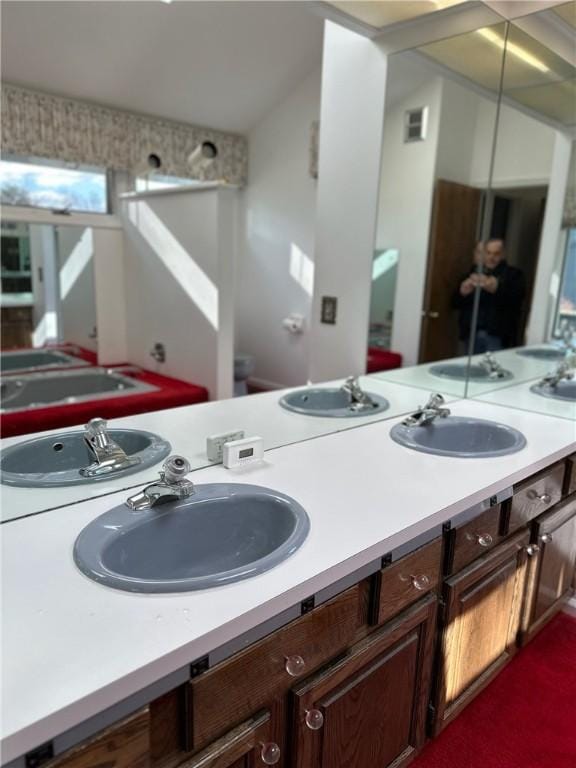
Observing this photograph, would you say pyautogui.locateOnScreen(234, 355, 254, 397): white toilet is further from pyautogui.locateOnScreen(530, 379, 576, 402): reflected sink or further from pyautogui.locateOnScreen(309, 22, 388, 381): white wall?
pyautogui.locateOnScreen(530, 379, 576, 402): reflected sink

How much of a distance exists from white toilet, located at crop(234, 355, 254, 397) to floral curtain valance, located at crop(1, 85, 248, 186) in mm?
923

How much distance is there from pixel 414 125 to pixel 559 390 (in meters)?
1.26

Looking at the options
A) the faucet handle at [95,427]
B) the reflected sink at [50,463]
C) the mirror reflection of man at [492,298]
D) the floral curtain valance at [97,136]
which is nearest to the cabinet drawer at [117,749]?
the reflected sink at [50,463]

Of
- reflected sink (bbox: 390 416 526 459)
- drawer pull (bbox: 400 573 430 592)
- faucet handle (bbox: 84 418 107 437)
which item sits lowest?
drawer pull (bbox: 400 573 430 592)

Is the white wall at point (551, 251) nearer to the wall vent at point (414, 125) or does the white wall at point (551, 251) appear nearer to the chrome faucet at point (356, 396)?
the wall vent at point (414, 125)

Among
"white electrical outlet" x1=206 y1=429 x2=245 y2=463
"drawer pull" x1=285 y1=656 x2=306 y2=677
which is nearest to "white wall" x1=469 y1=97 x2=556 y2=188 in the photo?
"white electrical outlet" x1=206 y1=429 x2=245 y2=463

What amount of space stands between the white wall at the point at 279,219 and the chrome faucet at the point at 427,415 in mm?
1617

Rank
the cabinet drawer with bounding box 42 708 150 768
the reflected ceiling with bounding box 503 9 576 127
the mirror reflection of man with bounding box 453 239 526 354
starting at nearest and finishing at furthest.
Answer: the cabinet drawer with bounding box 42 708 150 768, the reflected ceiling with bounding box 503 9 576 127, the mirror reflection of man with bounding box 453 239 526 354

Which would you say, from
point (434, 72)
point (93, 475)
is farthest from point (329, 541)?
point (434, 72)

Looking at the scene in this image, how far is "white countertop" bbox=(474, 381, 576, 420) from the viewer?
206 centimetres

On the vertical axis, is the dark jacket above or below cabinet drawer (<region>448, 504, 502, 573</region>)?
above

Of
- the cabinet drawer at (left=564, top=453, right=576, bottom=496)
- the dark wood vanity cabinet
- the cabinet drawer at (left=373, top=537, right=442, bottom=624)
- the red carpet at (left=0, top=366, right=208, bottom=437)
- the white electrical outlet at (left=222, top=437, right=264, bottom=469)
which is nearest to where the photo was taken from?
the dark wood vanity cabinet

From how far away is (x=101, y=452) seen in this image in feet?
4.22

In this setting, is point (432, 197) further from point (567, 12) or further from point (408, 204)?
point (567, 12)
